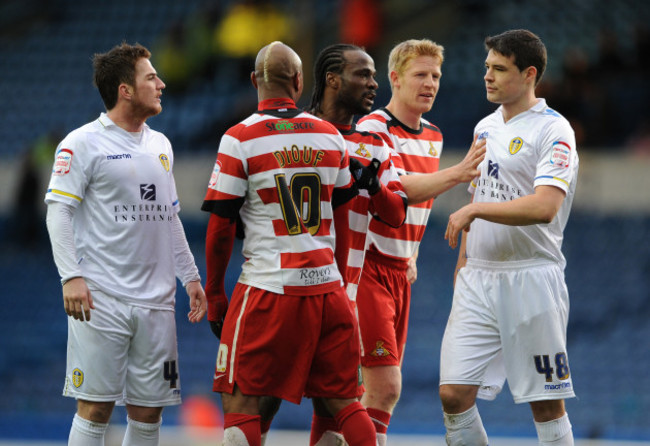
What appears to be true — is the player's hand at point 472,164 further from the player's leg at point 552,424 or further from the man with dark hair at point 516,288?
the player's leg at point 552,424

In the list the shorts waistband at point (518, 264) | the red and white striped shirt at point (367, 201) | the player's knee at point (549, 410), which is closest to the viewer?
the red and white striped shirt at point (367, 201)

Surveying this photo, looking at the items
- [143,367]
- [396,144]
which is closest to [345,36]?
[396,144]

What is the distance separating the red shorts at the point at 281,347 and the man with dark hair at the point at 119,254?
652 mm

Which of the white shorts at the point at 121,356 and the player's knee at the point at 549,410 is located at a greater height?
the white shorts at the point at 121,356

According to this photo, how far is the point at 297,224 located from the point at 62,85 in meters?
13.6

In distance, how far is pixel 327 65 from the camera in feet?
18.2

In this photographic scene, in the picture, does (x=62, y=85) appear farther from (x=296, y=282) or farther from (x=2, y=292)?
(x=296, y=282)

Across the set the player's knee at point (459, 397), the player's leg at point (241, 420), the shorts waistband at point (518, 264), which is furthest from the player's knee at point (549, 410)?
the player's leg at point (241, 420)

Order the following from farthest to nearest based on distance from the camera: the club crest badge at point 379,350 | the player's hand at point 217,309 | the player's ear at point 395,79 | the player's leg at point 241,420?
1. the player's ear at point 395,79
2. the club crest badge at point 379,350
3. the player's hand at point 217,309
4. the player's leg at point 241,420

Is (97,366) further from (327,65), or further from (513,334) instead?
(513,334)

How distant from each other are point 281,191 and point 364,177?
1.87 ft

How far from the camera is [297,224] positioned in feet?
16.1

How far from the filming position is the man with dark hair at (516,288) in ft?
18.0

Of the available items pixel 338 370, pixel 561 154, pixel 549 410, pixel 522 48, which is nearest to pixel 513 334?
pixel 549 410
